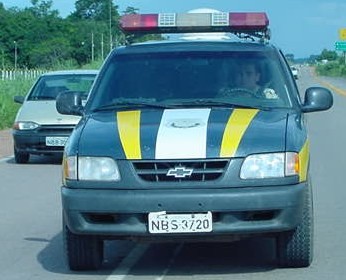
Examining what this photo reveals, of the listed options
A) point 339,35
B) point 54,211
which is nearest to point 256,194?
point 54,211

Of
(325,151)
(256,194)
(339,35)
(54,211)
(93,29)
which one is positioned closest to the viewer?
(256,194)

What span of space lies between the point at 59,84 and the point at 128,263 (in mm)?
10658

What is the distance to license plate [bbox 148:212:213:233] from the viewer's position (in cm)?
718

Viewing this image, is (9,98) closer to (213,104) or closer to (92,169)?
(213,104)

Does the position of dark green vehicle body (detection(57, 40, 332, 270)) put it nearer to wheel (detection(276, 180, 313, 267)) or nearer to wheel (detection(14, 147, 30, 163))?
wheel (detection(276, 180, 313, 267))

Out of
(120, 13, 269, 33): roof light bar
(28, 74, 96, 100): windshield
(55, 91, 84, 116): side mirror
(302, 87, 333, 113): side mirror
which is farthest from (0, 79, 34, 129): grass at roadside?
(302, 87, 333, 113): side mirror

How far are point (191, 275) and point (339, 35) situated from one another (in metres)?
120

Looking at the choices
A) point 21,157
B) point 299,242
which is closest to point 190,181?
point 299,242

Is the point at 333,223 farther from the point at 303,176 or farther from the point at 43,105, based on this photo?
the point at 43,105

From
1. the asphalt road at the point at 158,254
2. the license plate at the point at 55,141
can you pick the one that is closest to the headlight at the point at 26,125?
the license plate at the point at 55,141

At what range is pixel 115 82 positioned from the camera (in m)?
8.80

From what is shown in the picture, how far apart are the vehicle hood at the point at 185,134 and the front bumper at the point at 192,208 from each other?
28 cm

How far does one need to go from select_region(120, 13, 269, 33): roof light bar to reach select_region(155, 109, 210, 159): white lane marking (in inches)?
154

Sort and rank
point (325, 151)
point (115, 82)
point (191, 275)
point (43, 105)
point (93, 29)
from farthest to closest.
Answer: point (93, 29) → point (325, 151) → point (43, 105) → point (115, 82) → point (191, 275)
